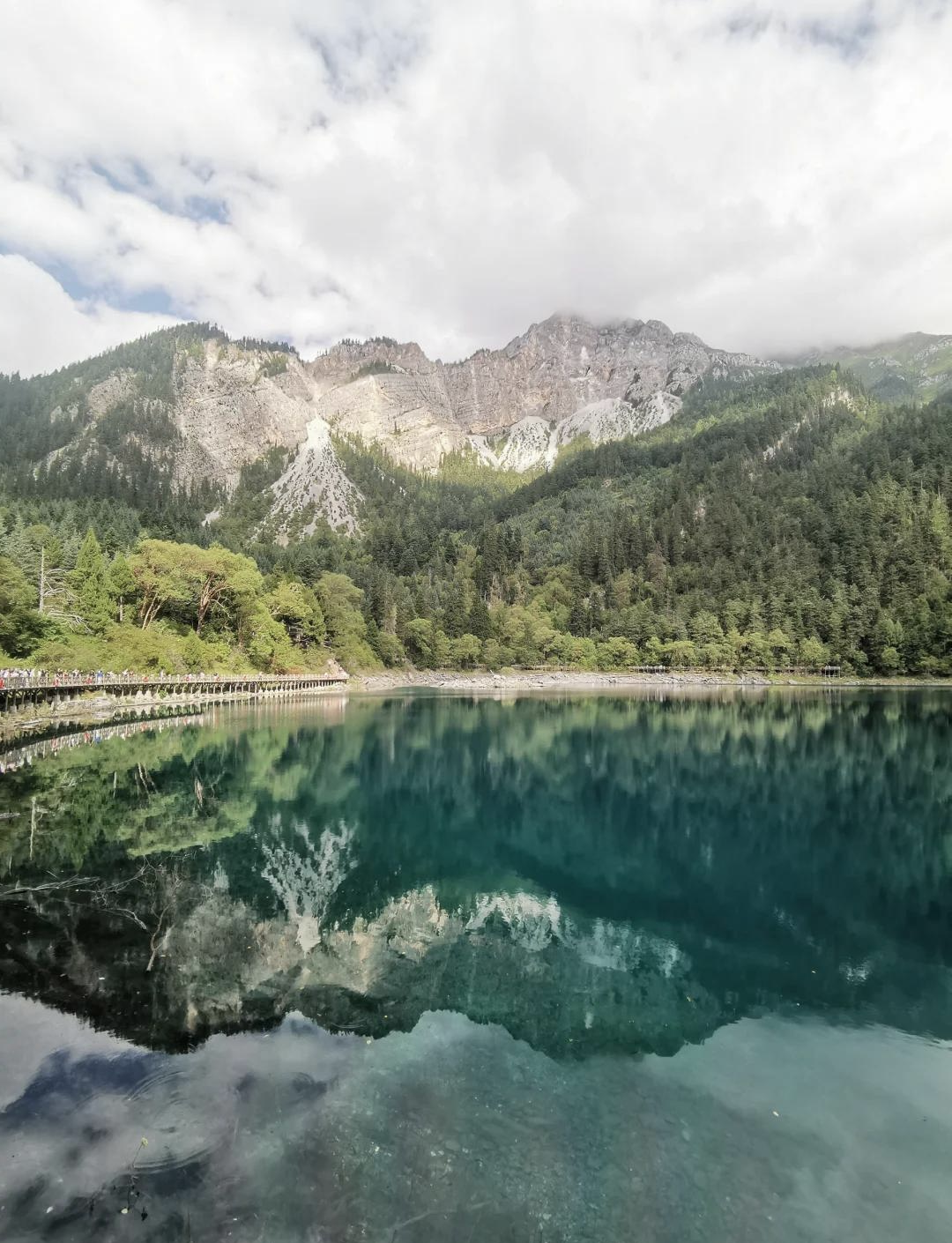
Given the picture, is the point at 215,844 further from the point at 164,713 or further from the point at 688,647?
the point at 688,647

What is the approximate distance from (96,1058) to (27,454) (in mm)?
186156

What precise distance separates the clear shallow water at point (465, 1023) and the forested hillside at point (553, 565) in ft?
112

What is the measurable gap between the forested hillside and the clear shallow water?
112 feet

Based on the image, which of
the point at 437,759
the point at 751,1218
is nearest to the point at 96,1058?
the point at 751,1218

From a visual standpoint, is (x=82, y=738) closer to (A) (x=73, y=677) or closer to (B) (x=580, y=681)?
(A) (x=73, y=677)

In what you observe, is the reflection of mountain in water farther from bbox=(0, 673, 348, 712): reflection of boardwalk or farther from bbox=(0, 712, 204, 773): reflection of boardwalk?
bbox=(0, 673, 348, 712): reflection of boardwalk

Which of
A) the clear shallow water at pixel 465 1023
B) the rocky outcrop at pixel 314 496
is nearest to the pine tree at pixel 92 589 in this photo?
the clear shallow water at pixel 465 1023

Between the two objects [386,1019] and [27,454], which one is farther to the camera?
[27,454]

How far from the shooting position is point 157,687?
56906 millimetres


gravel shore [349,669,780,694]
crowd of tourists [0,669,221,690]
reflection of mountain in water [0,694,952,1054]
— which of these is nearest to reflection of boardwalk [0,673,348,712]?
crowd of tourists [0,669,221,690]

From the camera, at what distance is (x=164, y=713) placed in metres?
49.0

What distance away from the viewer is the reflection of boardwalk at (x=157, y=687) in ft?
132

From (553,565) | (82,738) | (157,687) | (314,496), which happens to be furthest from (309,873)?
(314,496)

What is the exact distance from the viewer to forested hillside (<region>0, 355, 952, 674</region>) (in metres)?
65.9
